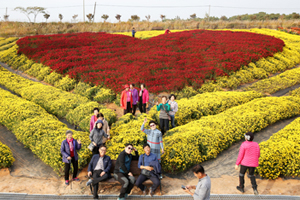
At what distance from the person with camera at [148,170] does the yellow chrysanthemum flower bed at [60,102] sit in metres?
3.96

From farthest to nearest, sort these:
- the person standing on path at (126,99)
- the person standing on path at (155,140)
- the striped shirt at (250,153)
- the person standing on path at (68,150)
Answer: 1. the person standing on path at (126,99)
2. the person standing on path at (155,140)
3. the person standing on path at (68,150)
4. the striped shirt at (250,153)

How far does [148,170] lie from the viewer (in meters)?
6.10

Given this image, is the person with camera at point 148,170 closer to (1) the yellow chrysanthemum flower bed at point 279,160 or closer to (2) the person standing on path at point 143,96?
(1) the yellow chrysanthemum flower bed at point 279,160

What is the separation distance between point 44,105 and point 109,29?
31.9m

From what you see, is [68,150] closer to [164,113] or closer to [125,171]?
[125,171]

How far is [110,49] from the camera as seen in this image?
71.8 ft

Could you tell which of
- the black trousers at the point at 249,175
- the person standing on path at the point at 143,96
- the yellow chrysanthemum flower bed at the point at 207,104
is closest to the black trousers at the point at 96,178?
the black trousers at the point at 249,175

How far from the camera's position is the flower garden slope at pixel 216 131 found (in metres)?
7.25

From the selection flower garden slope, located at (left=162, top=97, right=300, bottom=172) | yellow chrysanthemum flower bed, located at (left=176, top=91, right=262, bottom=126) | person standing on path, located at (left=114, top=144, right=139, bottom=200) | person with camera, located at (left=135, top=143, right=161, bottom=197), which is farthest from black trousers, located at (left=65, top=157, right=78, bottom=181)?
yellow chrysanthemum flower bed, located at (left=176, top=91, right=262, bottom=126)

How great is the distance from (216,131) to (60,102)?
298 inches

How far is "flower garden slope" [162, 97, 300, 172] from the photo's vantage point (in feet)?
23.8

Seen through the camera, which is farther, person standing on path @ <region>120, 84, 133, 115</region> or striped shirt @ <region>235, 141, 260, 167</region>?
person standing on path @ <region>120, 84, 133, 115</region>

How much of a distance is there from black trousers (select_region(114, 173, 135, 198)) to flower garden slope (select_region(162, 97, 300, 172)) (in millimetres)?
1396

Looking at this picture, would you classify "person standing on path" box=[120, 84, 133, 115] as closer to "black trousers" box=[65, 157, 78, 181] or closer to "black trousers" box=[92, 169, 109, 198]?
"black trousers" box=[65, 157, 78, 181]
